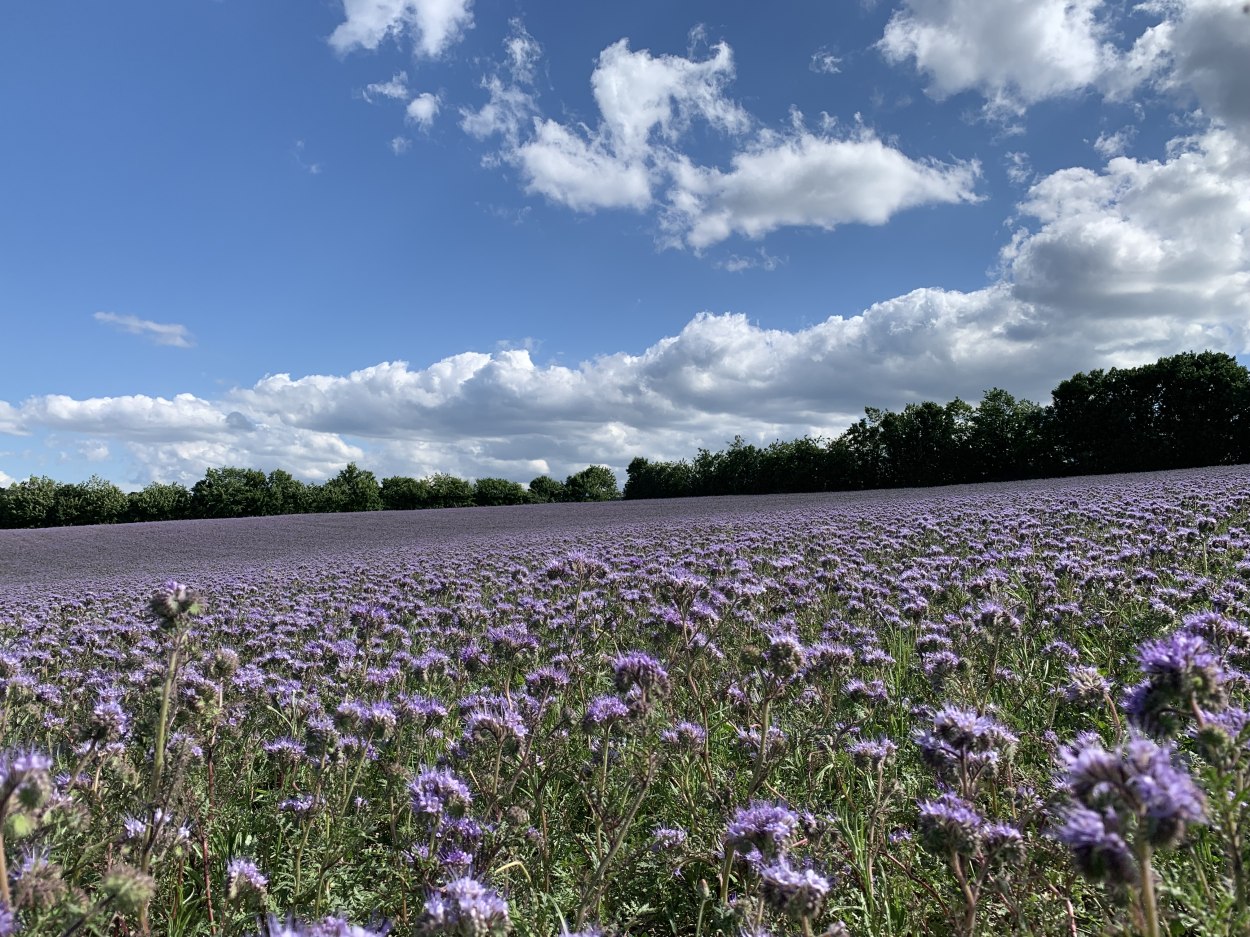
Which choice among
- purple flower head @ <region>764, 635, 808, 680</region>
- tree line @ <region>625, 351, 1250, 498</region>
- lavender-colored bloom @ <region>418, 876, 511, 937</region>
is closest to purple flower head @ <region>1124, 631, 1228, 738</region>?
purple flower head @ <region>764, 635, 808, 680</region>

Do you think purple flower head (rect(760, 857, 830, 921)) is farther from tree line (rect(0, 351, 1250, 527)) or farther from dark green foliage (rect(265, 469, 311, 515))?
dark green foliage (rect(265, 469, 311, 515))

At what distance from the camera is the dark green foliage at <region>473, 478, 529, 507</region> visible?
68.0 metres

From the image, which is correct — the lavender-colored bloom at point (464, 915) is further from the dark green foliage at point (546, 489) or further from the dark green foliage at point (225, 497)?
the dark green foliage at point (546, 489)

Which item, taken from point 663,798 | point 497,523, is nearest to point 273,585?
point 663,798

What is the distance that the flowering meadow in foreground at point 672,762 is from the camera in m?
1.75

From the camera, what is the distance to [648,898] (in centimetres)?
304

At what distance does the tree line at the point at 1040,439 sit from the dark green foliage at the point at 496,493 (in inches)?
712

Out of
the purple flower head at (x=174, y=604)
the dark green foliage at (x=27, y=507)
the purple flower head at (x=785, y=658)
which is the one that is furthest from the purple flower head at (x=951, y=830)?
the dark green foliage at (x=27, y=507)

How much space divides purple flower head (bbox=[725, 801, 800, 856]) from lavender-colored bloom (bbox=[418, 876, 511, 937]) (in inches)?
31.9

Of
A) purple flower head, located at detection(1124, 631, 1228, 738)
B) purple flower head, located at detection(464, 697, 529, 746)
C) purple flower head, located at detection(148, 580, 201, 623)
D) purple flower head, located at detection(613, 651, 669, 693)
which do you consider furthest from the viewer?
purple flower head, located at detection(464, 697, 529, 746)

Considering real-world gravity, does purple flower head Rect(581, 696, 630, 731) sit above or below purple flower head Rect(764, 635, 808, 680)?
below

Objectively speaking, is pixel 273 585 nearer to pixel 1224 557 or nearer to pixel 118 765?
pixel 118 765

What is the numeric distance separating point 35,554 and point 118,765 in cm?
3180

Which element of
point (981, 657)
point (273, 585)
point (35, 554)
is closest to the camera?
point (981, 657)
